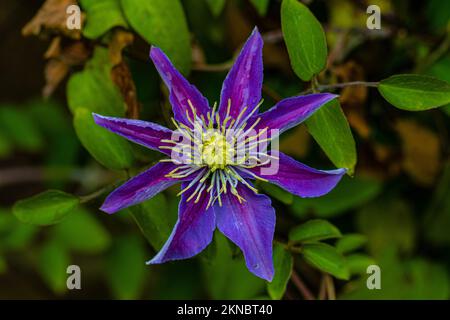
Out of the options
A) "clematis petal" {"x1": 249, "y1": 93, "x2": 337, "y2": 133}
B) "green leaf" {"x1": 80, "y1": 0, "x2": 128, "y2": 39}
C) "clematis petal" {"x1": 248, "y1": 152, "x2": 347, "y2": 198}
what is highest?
"green leaf" {"x1": 80, "y1": 0, "x2": 128, "y2": 39}

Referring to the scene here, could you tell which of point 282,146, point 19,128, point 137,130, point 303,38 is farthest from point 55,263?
point 303,38

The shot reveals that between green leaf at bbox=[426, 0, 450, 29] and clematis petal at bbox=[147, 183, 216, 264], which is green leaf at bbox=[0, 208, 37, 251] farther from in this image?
green leaf at bbox=[426, 0, 450, 29]

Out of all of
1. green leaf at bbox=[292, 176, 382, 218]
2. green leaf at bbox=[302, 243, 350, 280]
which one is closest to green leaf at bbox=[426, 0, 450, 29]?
green leaf at bbox=[292, 176, 382, 218]

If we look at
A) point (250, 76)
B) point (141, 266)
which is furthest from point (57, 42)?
point (141, 266)

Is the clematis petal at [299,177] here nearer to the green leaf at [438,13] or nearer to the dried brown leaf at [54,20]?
the dried brown leaf at [54,20]

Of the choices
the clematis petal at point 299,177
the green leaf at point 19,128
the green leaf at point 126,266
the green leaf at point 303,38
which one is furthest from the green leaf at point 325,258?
the green leaf at point 19,128
